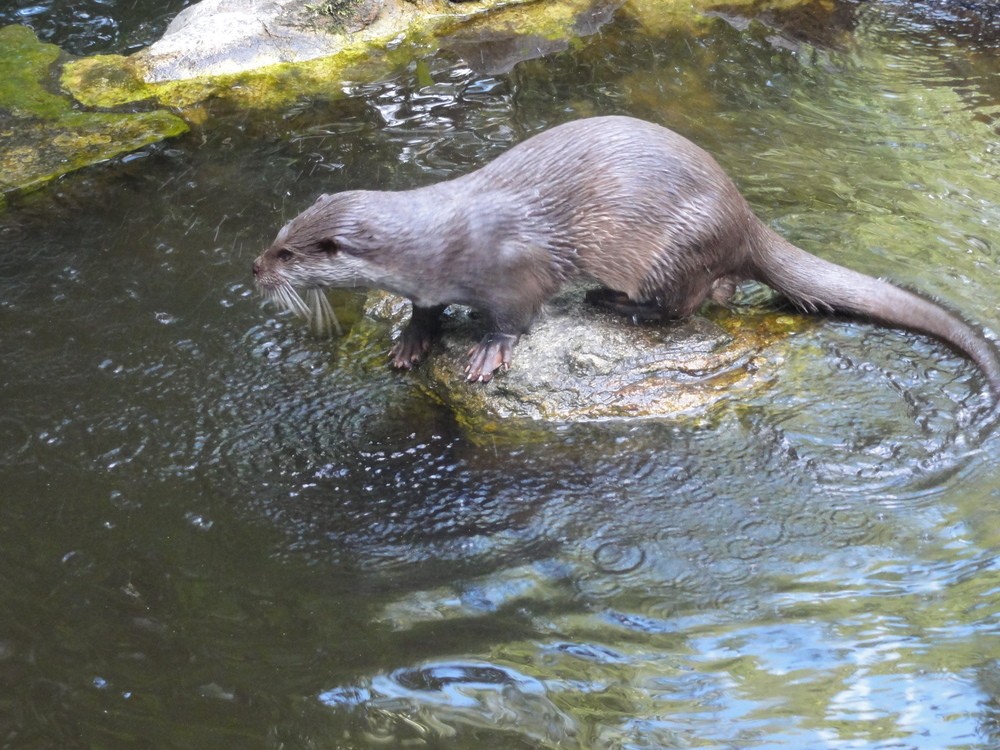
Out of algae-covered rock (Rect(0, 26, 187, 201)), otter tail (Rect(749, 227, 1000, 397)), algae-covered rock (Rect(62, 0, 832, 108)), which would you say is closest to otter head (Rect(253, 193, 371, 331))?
otter tail (Rect(749, 227, 1000, 397))

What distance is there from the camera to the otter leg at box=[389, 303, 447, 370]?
9.06 ft

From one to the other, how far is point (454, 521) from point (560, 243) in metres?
0.87

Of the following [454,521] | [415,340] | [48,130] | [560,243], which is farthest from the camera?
[48,130]

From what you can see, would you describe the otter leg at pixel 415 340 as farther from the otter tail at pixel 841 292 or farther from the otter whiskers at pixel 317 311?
the otter tail at pixel 841 292

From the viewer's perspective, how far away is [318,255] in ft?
8.10

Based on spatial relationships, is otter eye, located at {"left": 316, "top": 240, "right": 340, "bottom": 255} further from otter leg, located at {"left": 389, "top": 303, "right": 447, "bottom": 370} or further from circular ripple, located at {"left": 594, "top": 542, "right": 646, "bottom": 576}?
circular ripple, located at {"left": 594, "top": 542, "right": 646, "bottom": 576}

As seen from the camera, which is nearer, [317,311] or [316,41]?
[317,311]

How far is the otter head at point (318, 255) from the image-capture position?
2.45 meters

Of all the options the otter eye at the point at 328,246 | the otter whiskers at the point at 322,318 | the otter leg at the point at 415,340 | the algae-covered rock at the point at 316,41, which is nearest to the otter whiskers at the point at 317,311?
the otter whiskers at the point at 322,318

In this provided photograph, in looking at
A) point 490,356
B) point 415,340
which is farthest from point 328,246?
point 490,356

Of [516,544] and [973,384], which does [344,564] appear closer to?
[516,544]

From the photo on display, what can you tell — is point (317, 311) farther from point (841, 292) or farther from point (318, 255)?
point (841, 292)

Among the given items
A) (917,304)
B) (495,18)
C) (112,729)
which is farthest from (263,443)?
(495,18)

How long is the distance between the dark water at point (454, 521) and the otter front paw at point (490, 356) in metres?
0.17
